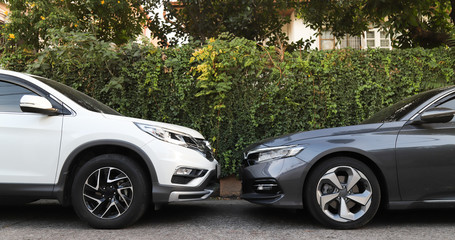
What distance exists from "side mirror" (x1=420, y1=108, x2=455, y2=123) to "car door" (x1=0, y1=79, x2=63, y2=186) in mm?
3529

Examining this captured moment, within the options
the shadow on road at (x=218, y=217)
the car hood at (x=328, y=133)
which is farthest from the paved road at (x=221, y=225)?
the car hood at (x=328, y=133)

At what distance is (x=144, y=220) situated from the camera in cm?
430

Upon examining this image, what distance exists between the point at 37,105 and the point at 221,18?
569 centimetres

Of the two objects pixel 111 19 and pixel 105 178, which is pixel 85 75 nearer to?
pixel 105 178

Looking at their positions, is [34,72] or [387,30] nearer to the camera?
[34,72]

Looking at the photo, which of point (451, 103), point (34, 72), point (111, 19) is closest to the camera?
point (451, 103)

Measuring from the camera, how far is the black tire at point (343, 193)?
12.3 ft

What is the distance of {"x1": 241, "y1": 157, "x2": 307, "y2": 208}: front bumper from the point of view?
12.4ft

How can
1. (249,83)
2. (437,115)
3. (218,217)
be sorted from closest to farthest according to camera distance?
(437,115) → (218,217) → (249,83)

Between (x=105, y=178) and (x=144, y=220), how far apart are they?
787 mm

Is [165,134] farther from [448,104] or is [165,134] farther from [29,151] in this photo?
[448,104]

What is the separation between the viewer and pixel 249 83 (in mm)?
6352

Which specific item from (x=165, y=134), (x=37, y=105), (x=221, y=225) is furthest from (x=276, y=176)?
(x=37, y=105)

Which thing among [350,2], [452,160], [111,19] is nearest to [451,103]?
[452,160]
